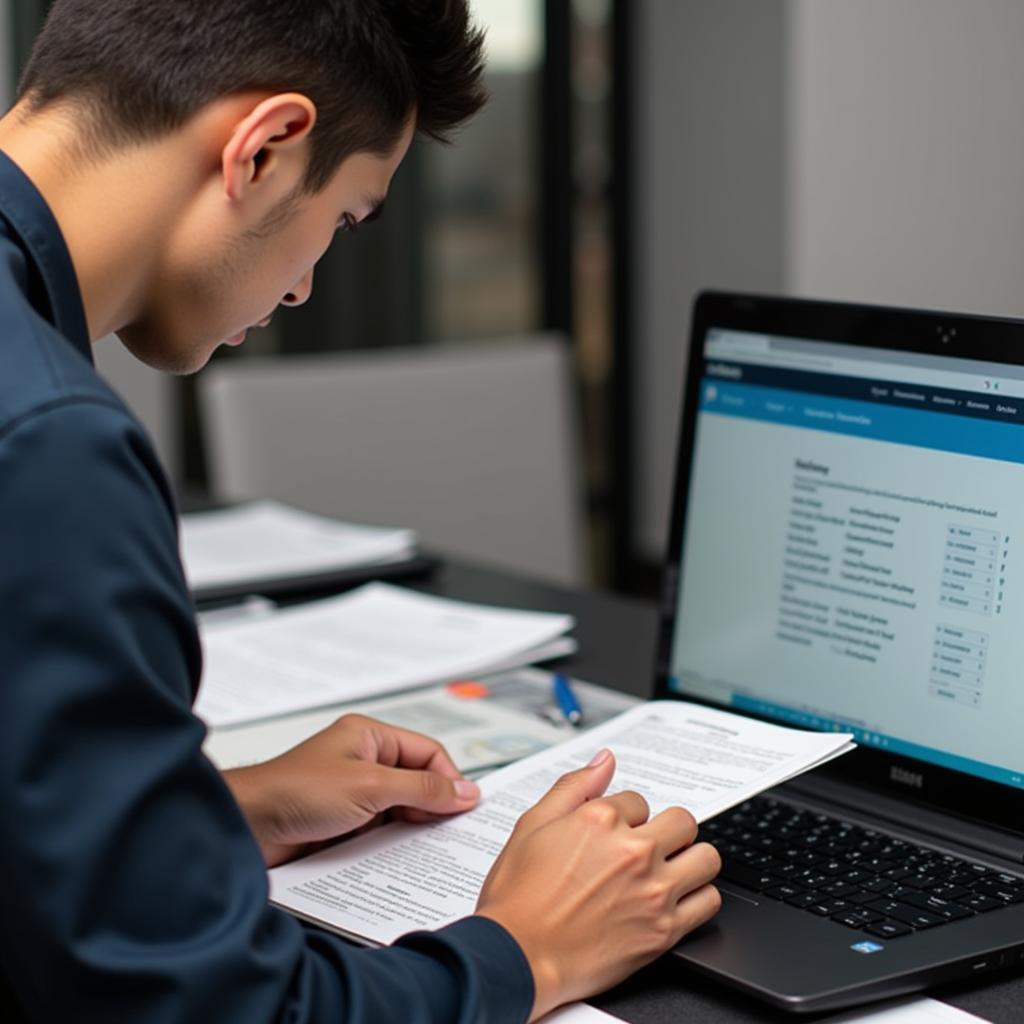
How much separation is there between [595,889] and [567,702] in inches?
17.8

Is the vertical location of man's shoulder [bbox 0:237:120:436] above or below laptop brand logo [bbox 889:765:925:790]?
above

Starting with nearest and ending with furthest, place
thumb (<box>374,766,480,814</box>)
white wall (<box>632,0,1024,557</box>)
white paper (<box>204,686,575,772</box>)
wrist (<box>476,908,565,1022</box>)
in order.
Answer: wrist (<box>476,908,565,1022</box>) < thumb (<box>374,766,480,814</box>) < white paper (<box>204,686,575,772</box>) < white wall (<box>632,0,1024,557</box>)

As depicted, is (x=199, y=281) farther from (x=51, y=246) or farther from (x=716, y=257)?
(x=716, y=257)

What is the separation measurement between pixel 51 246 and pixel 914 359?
52cm

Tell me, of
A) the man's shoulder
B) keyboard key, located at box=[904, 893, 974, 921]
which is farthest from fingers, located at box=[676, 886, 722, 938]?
the man's shoulder

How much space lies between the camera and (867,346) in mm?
992

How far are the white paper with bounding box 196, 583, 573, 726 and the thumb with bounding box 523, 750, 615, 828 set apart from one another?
0.45 m

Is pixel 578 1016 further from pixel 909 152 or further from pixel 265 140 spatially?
pixel 909 152

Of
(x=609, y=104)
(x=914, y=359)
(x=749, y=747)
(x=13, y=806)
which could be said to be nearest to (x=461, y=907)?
(x=749, y=747)

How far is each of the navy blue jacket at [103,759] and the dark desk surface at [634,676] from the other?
0.66ft

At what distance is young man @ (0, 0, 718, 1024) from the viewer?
1.97ft

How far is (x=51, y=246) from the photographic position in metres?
0.73

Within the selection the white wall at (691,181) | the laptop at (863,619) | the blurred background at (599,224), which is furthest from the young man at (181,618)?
the white wall at (691,181)

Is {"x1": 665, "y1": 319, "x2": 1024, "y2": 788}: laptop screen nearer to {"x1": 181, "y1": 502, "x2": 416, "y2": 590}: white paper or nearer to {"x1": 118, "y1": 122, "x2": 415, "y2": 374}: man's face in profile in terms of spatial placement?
{"x1": 118, "y1": 122, "x2": 415, "y2": 374}: man's face in profile
